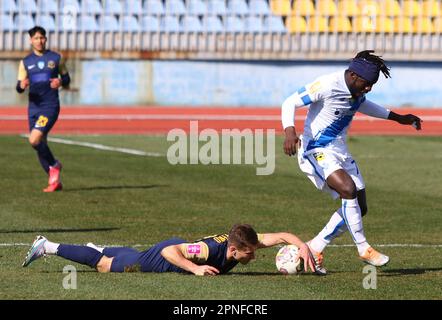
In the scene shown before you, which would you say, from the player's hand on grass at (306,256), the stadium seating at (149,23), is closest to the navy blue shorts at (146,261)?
the player's hand on grass at (306,256)

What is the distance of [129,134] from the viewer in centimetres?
2931

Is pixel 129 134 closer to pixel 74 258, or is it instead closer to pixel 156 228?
pixel 156 228

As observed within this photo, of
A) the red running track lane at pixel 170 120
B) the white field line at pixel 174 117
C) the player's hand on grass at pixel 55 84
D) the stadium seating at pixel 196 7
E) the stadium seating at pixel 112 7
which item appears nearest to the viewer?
the player's hand on grass at pixel 55 84

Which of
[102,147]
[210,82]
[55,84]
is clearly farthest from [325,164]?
[210,82]

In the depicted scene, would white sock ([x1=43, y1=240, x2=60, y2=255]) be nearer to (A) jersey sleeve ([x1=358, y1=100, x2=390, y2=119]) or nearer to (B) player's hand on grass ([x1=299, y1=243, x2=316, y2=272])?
(B) player's hand on grass ([x1=299, y1=243, x2=316, y2=272])

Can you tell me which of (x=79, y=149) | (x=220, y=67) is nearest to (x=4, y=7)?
(x=220, y=67)

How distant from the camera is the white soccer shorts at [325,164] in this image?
11.0m

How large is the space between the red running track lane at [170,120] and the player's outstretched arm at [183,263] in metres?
20.0

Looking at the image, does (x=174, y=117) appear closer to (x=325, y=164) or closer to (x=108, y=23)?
(x=108, y=23)

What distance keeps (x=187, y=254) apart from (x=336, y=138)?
1.98 meters

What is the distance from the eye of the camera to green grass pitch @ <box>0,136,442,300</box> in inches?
383

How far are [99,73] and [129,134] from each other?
8683 millimetres

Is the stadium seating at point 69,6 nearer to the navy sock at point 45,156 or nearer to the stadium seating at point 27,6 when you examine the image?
the stadium seating at point 27,6

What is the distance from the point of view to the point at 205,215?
15375 mm
